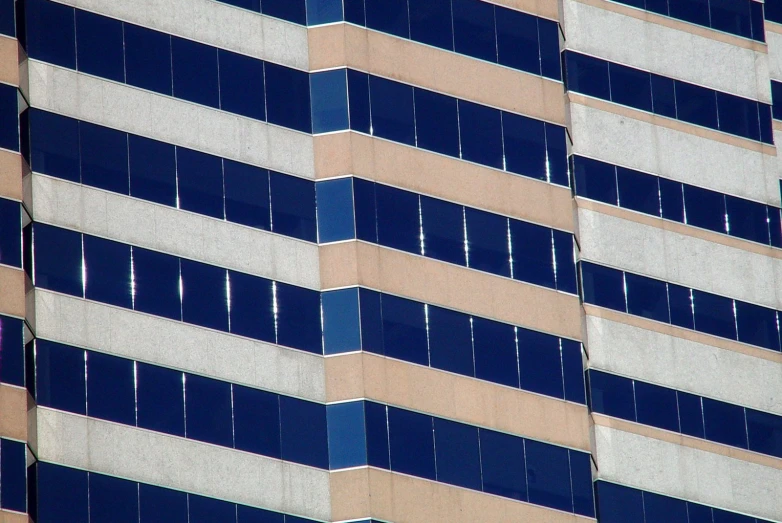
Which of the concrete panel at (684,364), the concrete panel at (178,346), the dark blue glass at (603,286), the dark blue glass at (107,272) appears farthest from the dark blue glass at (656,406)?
the dark blue glass at (107,272)

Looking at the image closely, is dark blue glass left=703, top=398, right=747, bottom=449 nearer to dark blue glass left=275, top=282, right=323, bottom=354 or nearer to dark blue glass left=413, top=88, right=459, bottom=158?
dark blue glass left=413, top=88, right=459, bottom=158

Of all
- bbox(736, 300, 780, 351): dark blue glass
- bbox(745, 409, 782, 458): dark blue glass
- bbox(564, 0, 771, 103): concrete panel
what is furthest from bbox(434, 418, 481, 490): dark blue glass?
bbox(564, 0, 771, 103): concrete panel

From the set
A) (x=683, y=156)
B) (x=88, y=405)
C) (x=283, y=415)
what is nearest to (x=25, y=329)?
(x=88, y=405)

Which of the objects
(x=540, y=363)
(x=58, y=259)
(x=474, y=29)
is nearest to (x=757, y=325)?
(x=540, y=363)

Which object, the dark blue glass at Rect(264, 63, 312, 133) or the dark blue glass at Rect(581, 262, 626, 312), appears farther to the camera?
the dark blue glass at Rect(581, 262, 626, 312)

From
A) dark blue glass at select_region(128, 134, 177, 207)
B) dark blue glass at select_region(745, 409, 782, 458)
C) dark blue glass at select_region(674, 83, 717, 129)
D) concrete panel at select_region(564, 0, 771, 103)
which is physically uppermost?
concrete panel at select_region(564, 0, 771, 103)

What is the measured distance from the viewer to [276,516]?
65.4 metres

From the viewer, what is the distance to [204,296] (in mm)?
66625

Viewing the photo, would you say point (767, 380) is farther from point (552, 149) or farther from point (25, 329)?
point (25, 329)

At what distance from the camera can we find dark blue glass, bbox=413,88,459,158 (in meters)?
71.2

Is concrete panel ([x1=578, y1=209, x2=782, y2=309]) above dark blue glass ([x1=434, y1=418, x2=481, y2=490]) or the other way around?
above

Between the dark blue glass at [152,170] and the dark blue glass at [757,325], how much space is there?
20981mm

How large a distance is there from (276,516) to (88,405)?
6.59 m

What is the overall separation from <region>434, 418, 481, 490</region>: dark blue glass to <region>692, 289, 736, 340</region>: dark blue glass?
423 inches
